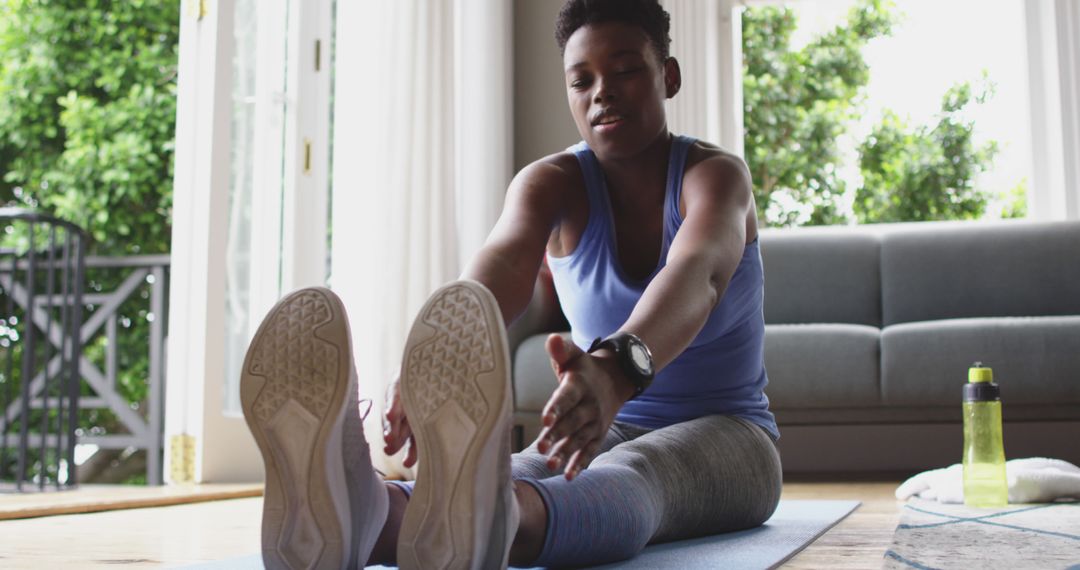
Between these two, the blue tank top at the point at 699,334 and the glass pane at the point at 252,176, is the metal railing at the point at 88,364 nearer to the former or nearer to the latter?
the glass pane at the point at 252,176

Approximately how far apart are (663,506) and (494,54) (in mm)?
3074

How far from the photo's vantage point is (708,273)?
1135mm

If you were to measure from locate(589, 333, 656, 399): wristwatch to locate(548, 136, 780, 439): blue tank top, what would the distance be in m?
0.41

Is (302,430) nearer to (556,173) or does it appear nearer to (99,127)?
(556,173)

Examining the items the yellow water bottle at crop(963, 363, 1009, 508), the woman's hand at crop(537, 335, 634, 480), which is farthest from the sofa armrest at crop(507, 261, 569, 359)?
the woman's hand at crop(537, 335, 634, 480)

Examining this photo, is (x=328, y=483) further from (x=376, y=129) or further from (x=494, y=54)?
(x=494, y=54)

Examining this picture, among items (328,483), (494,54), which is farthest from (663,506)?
(494,54)

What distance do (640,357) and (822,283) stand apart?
266 centimetres

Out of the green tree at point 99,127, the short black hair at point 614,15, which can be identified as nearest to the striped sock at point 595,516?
the short black hair at point 614,15

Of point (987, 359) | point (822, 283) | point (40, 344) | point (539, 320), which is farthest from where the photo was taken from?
point (40, 344)

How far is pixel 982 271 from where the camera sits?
336cm

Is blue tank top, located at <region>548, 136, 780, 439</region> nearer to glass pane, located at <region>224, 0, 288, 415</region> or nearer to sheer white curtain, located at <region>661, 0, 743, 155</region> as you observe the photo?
glass pane, located at <region>224, 0, 288, 415</region>

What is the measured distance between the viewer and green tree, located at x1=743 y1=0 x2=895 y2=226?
13.6 feet

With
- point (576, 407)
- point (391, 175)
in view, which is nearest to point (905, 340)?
point (391, 175)
